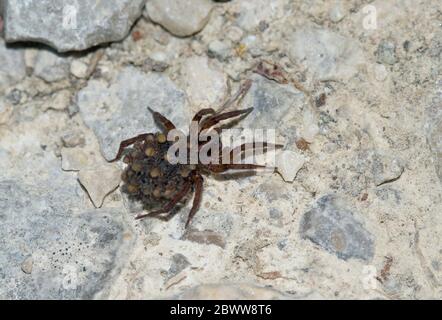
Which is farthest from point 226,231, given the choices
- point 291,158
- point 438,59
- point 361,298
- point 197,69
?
point 438,59

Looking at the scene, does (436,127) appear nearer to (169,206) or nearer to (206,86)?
(206,86)

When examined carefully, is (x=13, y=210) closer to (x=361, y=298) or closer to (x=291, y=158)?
(x=291, y=158)

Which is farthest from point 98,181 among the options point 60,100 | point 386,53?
point 386,53

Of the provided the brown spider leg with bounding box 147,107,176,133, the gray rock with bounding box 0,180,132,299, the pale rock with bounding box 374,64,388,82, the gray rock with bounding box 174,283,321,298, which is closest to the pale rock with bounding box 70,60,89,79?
the brown spider leg with bounding box 147,107,176,133

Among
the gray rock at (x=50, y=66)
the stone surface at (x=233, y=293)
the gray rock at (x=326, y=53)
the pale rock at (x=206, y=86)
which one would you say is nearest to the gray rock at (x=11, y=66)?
the gray rock at (x=50, y=66)

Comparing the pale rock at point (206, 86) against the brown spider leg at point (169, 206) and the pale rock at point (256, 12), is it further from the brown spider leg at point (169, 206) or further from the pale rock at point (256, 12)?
the brown spider leg at point (169, 206)
